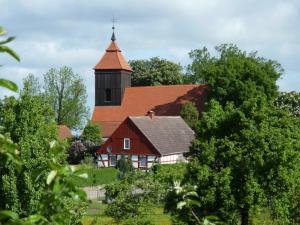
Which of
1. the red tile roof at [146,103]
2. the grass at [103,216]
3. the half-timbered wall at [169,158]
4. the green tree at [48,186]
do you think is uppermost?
the red tile roof at [146,103]

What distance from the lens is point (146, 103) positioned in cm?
8875

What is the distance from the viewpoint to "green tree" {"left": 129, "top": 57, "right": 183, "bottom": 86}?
332 ft

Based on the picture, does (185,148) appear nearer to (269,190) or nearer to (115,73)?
(115,73)

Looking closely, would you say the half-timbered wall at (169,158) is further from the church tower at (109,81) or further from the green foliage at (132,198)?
the green foliage at (132,198)

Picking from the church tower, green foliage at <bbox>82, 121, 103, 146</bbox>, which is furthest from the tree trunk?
the church tower

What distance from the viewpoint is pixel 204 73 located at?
67.3 metres

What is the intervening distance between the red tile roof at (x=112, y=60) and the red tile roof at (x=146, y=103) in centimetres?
347

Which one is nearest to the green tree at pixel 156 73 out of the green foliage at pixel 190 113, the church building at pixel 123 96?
the church building at pixel 123 96

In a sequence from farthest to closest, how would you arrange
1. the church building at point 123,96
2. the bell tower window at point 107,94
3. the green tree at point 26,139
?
the bell tower window at point 107,94 < the church building at point 123,96 < the green tree at point 26,139

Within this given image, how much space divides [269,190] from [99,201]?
21194 mm

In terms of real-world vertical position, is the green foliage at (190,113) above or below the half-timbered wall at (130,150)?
above

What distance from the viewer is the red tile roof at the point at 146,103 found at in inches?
3378

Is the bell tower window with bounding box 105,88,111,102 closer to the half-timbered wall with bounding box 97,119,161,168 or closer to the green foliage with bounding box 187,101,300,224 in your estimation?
the half-timbered wall with bounding box 97,119,161,168

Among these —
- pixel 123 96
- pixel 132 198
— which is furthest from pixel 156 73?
pixel 132 198
